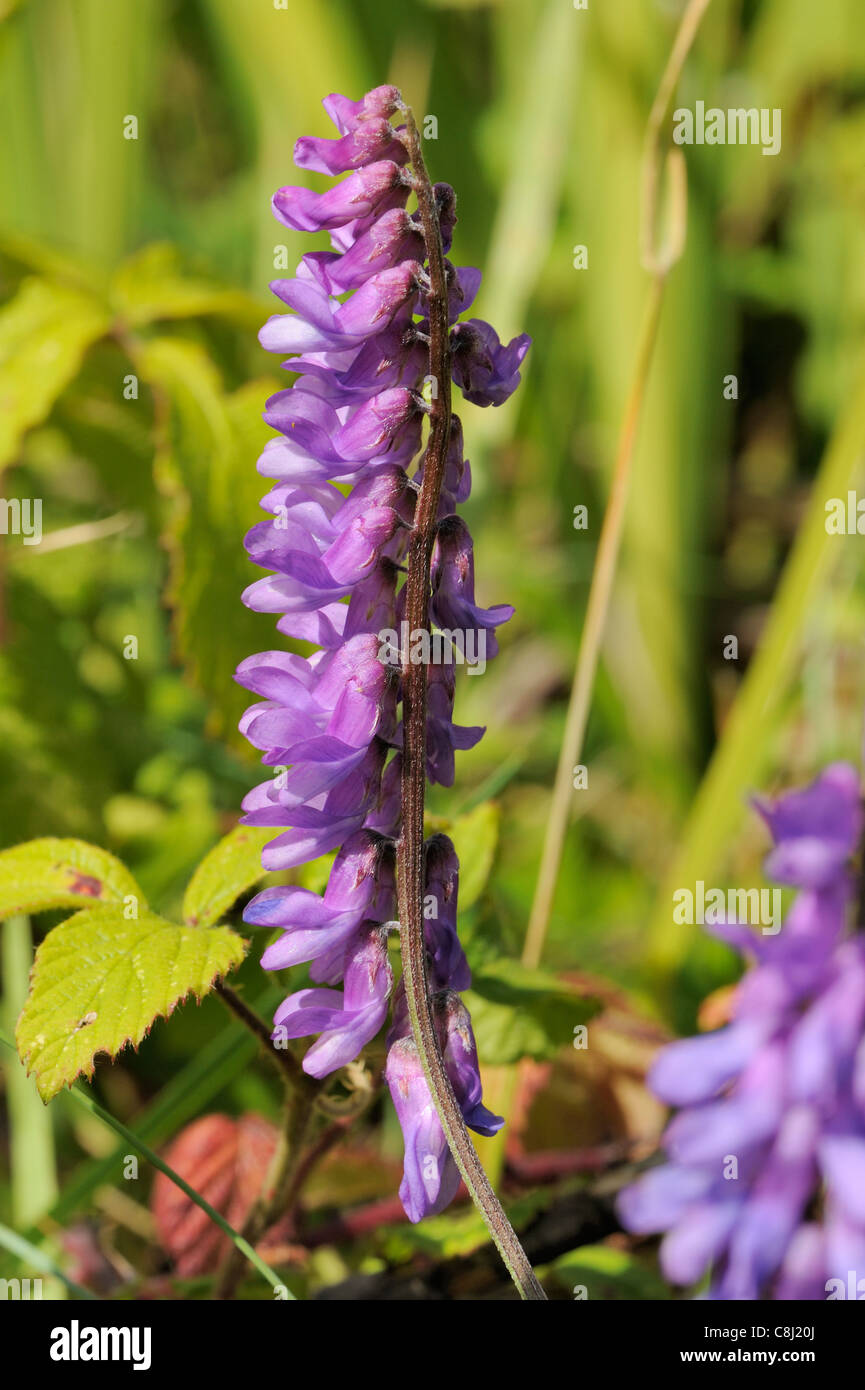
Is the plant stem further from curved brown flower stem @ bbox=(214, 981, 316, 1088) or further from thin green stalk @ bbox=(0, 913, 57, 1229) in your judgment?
thin green stalk @ bbox=(0, 913, 57, 1229)

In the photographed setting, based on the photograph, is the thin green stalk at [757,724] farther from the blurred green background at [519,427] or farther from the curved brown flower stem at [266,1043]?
the curved brown flower stem at [266,1043]

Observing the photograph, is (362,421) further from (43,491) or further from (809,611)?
(43,491)

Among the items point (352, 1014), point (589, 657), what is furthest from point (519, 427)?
point (352, 1014)

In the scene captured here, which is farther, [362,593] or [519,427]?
[519,427]

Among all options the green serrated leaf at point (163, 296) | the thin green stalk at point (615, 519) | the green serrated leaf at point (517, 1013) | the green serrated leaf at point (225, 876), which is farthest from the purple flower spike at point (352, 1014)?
the green serrated leaf at point (163, 296)

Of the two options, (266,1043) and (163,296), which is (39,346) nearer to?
(163,296)

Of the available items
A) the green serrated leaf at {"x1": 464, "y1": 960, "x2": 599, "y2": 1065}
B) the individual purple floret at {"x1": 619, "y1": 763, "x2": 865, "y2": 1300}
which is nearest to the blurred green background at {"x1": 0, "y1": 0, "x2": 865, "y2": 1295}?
the green serrated leaf at {"x1": 464, "y1": 960, "x2": 599, "y2": 1065}
